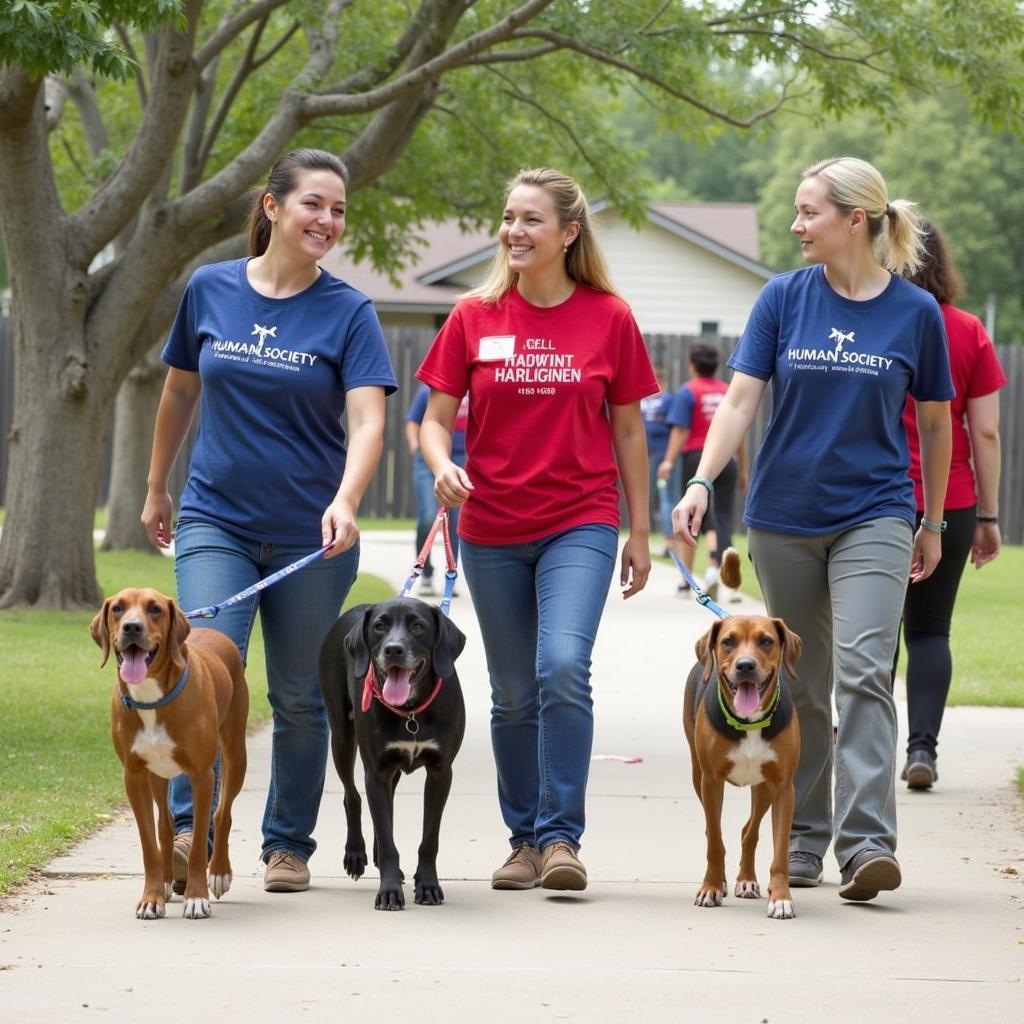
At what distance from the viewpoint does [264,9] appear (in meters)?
13.9

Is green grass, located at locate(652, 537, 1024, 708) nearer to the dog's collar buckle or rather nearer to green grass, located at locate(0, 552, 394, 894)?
green grass, located at locate(0, 552, 394, 894)

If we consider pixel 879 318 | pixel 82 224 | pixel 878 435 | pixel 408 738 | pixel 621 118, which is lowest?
pixel 408 738

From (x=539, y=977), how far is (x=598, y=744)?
4.80 meters

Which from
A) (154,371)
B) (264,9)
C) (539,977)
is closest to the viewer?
(539,977)

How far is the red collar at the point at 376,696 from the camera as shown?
18.9 feet

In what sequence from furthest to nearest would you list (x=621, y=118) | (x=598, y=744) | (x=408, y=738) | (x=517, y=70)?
(x=621, y=118) < (x=517, y=70) < (x=598, y=744) < (x=408, y=738)

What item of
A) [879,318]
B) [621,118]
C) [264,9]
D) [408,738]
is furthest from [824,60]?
[621,118]

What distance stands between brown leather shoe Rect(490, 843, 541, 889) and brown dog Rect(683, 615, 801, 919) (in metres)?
0.58

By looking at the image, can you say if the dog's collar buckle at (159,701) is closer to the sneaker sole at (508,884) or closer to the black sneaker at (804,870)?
the sneaker sole at (508,884)

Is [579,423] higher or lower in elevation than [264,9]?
lower

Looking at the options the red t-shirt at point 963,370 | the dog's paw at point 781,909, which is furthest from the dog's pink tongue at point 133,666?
the red t-shirt at point 963,370

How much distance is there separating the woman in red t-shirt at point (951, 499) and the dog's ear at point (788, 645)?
1755 millimetres

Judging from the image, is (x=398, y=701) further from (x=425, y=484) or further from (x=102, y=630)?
(x=425, y=484)

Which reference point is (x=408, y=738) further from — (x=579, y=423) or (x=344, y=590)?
(x=579, y=423)
